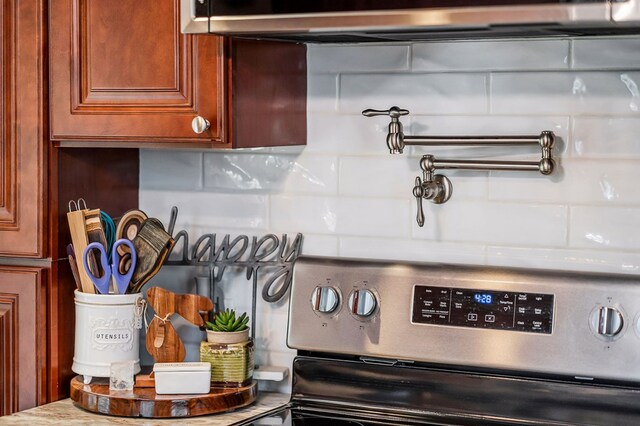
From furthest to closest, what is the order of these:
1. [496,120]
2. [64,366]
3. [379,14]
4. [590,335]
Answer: [64,366] → [496,120] → [590,335] → [379,14]

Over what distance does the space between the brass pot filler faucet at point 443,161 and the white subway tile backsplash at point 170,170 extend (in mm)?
411

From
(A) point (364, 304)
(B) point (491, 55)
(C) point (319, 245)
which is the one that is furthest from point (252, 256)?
(B) point (491, 55)

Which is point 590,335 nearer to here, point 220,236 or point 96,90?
point 220,236

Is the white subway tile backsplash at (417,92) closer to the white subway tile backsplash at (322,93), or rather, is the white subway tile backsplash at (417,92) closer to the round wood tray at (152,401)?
the white subway tile backsplash at (322,93)

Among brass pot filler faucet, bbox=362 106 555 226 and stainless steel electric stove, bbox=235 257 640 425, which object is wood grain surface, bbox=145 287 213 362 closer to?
stainless steel electric stove, bbox=235 257 640 425

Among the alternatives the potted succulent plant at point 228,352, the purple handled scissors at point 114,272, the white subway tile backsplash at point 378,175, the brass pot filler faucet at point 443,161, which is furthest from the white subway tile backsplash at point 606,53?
the purple handled scissors at point 114,272

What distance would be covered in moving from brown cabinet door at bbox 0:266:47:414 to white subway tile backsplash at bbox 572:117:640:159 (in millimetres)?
1004

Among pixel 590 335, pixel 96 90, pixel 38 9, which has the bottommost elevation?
pixel 590 335

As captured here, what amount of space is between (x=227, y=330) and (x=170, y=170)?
15.6 inches

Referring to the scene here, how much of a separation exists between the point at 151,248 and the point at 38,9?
480 millimetres

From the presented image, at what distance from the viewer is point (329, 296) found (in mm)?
1891

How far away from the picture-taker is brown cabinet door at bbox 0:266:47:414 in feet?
6.30

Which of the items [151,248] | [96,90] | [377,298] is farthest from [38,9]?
[377,298]

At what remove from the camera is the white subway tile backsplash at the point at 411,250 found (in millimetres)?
1882
